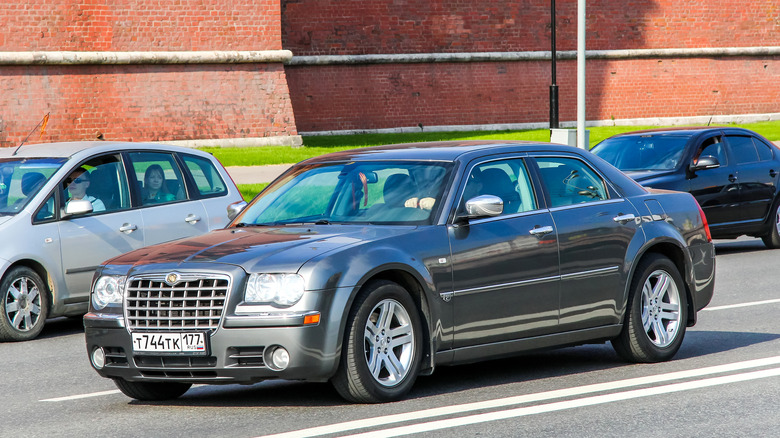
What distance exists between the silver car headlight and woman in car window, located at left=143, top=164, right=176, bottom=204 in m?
4.49

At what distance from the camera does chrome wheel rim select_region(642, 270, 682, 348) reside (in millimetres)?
8234

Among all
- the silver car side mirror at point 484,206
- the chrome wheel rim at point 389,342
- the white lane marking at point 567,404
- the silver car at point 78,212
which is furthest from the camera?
the silver car at point 78,212

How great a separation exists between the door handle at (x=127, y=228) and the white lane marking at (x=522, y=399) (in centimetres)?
515

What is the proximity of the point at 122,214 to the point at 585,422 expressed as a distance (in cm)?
604

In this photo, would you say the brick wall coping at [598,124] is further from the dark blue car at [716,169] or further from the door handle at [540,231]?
the door handle at [540,231]

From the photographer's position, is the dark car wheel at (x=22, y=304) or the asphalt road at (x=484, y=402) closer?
the asphalt road at (x=484, y=402)

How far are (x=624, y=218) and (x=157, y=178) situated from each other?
5080 mm

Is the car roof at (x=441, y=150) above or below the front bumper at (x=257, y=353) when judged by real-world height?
above

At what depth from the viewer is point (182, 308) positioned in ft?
21.3

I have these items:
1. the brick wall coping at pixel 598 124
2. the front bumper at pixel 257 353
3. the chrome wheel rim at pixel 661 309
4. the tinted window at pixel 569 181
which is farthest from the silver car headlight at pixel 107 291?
the brick wall coping at pixel 598 124

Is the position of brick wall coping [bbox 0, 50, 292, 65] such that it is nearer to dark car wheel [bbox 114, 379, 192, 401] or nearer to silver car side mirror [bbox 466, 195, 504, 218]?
dark car wheel [bbox 114, 379, 192, 401]

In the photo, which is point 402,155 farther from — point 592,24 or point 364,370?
point 592,24

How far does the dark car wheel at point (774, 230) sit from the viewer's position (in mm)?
16531

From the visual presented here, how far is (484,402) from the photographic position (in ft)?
22.4
